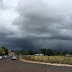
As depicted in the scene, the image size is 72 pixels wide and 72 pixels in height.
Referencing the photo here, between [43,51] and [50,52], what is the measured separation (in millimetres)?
9314

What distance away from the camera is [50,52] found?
425 ft

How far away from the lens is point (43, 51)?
449ft
